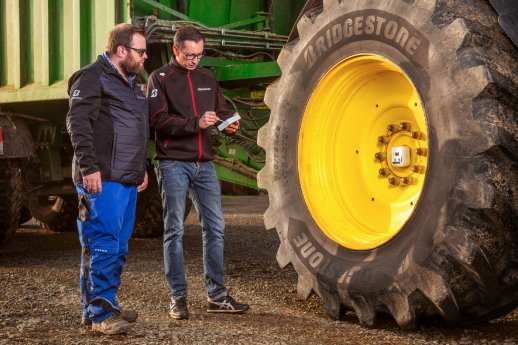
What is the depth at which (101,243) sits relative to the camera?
15.2ft

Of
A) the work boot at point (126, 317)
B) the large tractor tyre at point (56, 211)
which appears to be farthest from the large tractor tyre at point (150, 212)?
the work boot at point (126, 317)

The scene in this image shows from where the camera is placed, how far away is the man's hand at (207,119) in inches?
198

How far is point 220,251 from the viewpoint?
5.25 metres

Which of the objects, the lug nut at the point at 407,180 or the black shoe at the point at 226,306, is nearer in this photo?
the lug nut at the point at 407,180

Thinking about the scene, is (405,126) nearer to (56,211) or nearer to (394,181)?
(394,181)

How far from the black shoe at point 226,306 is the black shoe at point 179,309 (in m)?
0.20

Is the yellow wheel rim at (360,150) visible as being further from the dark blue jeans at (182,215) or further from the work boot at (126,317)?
the work boot at (126,317)

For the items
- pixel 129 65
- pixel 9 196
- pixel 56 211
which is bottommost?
pixel 56 211

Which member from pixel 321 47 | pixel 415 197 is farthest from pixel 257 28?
pixel 415 197

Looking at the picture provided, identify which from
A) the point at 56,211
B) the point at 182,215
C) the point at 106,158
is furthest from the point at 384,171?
the point at 56,211

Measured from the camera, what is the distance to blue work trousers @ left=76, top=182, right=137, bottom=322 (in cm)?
461

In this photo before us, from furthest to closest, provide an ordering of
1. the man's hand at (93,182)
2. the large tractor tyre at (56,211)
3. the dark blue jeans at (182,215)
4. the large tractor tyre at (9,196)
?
the large tractor tyre at (56,211)
the large tractor tyre at (9,196)
the dark blue jeans at (182,215)
the man's hand at (93,182)

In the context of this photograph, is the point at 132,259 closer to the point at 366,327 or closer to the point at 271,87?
the point at 271,87

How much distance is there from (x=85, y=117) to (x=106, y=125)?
0.52 ft
